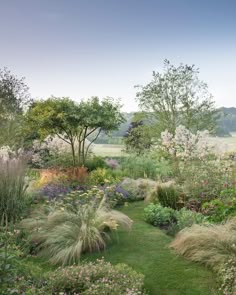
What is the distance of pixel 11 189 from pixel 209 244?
3374 mm

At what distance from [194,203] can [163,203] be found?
70 cm

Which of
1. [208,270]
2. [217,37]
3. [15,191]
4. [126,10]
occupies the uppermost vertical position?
[126,10]

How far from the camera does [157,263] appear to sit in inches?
173

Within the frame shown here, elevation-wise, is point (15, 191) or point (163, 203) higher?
point (15, 191)

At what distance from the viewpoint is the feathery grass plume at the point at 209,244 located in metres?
4.08

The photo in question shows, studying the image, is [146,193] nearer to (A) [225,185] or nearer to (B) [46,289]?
(A) [225,185]

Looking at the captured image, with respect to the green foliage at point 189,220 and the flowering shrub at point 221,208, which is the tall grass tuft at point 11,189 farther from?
the flowering shrub at point 221,208

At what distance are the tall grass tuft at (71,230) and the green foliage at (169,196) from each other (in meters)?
2.13

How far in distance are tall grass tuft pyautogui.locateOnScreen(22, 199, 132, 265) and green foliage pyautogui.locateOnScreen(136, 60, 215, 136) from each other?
45.6 ft

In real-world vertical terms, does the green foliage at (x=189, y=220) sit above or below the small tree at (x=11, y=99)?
below

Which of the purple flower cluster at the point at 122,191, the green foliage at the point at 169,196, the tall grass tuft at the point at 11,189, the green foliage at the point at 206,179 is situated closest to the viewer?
the tall grass tuft at the point at 11,189

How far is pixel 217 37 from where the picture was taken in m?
9.72

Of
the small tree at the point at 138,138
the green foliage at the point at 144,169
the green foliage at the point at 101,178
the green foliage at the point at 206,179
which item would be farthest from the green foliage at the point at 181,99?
the green foliage at the point at 206,179

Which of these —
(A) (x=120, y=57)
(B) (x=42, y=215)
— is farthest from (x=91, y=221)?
(A) (x=120, y=57)
